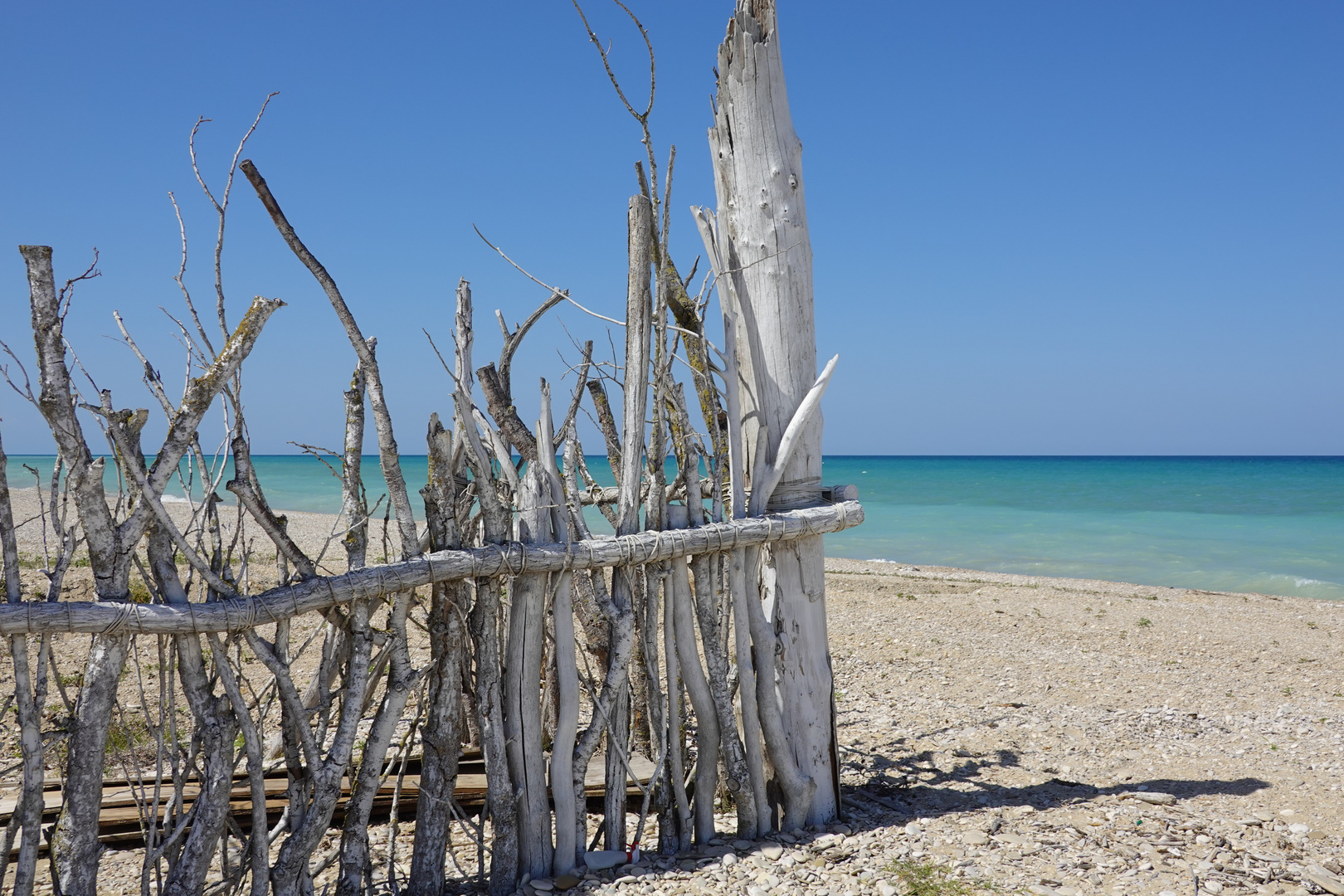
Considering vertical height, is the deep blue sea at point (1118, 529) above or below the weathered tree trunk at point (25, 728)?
below

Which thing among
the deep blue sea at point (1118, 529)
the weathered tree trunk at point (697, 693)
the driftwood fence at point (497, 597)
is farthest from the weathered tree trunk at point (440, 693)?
the deep blue sea at point (1118, 529)

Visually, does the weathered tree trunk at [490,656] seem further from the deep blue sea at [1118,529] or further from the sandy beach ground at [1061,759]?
the deep blue sea at [1118,529]

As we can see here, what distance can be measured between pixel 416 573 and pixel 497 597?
1.09 ft

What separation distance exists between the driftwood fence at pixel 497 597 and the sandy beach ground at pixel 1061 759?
16.4 inches

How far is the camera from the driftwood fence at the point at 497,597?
223cm

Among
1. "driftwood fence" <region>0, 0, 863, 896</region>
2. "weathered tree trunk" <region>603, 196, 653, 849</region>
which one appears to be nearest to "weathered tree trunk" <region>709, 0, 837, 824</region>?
"driftwood fence" <region>0, 0, 863, 896</region>

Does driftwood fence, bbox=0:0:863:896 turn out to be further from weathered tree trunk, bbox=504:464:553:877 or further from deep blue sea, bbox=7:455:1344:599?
deep blue sea, bbox=7:455:1344:599

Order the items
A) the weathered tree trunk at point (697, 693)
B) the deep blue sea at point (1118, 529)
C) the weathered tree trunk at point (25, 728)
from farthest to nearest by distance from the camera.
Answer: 1. the deep blue sea at point (1118, 529)
2. the weathered tree trunk at point (697, 693)
3. the weathered tree trunk at point (25, 728)

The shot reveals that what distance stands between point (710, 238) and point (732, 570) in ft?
4.43

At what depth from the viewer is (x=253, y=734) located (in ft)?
7.94

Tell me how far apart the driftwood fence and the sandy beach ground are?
1.36ft

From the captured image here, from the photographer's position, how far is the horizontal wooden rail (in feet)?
6.98

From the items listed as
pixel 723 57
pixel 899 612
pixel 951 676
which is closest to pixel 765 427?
pixel 723 57

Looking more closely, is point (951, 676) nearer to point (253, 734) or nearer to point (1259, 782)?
point (1259, 782)
